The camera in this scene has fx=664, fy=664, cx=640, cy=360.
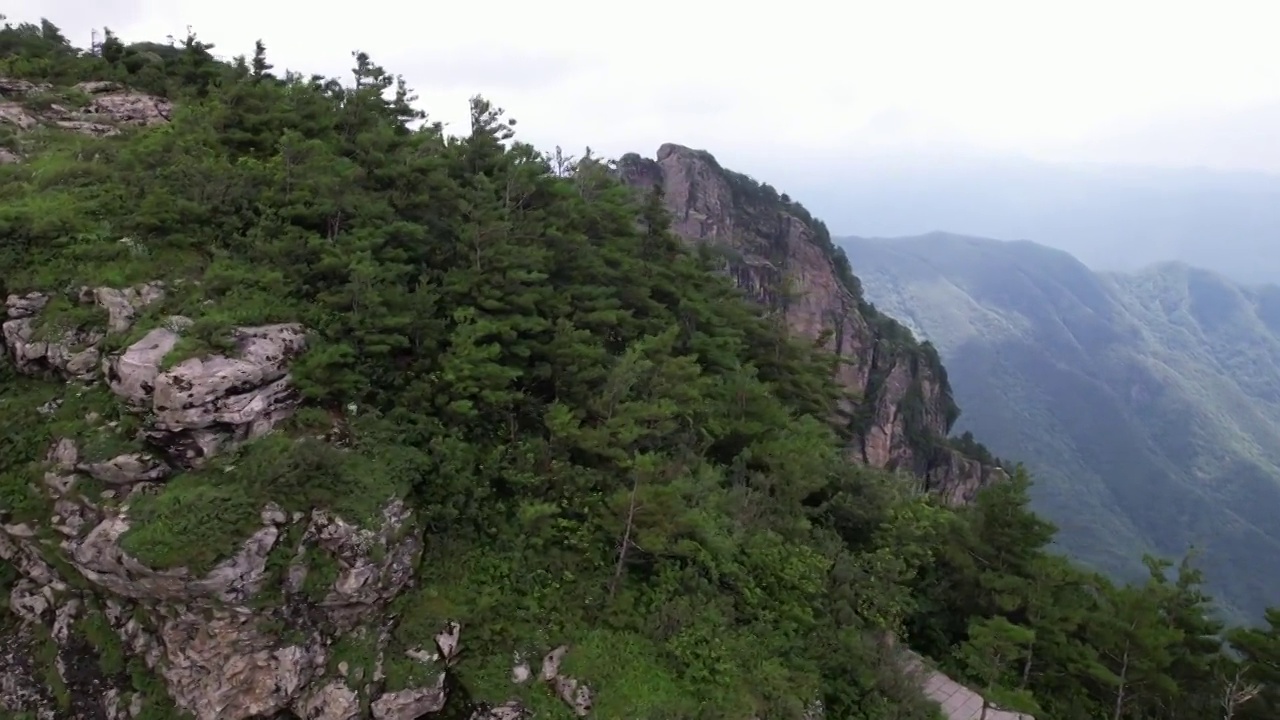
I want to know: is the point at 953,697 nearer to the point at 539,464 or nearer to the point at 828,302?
the point at 539,464

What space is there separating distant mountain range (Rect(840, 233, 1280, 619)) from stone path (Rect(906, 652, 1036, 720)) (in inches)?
914

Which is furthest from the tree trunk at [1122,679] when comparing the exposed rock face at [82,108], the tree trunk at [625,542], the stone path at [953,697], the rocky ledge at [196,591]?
the exposed rock face at [82,108]

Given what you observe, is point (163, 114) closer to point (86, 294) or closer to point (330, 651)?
point (86, 294)

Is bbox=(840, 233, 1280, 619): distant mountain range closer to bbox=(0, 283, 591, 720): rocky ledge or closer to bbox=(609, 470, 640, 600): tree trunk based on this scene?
bbox=(609, 470, 640, 600): tree trunk

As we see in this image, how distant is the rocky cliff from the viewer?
50.4 metres

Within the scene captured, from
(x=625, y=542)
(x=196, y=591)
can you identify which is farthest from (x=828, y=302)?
(x=196, y=591)

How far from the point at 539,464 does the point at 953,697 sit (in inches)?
375

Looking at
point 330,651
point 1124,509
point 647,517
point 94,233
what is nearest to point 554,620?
point 647,517

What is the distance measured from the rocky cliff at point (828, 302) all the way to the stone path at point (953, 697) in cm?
3174

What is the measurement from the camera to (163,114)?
1920cm

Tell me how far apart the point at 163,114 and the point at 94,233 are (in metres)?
9.53

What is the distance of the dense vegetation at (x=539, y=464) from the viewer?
1000cm

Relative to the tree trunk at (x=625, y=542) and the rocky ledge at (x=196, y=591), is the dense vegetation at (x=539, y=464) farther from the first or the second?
the rocky ledge at (x=196, y=591)

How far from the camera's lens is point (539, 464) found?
11688mm
